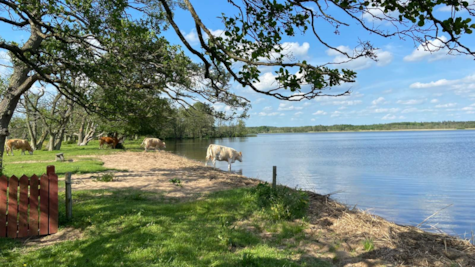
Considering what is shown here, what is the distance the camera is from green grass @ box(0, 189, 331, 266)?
5.25 m

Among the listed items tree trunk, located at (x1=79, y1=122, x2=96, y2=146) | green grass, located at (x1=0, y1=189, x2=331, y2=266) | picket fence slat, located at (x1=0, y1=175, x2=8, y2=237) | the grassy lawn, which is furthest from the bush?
tree trunk, located at (x1=79, y1=122, x2=96, y2=146)

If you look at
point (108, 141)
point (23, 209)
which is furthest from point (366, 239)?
point (108, 141)

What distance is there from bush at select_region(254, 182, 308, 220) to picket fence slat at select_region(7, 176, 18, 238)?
235 inches

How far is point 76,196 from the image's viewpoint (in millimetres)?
9336

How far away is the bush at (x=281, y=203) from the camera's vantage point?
8.04 meters

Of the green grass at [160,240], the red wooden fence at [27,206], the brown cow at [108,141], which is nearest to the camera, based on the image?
the green grass at [160,240]

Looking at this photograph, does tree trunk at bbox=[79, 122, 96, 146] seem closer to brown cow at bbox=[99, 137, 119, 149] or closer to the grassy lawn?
brown cow at bbox=[99, 137, 119, 149]

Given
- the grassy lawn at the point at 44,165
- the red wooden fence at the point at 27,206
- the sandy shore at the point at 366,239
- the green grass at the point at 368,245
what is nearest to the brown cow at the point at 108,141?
the grassy lawn at the point at 44,165

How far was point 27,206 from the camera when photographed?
21.9 ft

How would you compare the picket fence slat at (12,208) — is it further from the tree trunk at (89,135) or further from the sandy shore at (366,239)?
the tree trunk at (89,135)

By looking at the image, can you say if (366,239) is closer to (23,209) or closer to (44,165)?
(23,209)

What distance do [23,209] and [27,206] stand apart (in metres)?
0.15

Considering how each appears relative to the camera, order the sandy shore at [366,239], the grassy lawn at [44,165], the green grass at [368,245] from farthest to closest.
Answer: the grassy lawn at [44,165], the green grass at [368,245], the sandy shore at [366,239]

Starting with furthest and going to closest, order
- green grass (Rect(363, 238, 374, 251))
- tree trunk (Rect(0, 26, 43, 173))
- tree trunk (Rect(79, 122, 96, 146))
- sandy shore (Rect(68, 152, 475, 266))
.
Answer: tree trunk (Rect(79, 122, 96, 146)) → tree trunk (Rect(0, 26, 43, 173)) → green grass (Rect(363, 238, 374, 251)) → sandy shore (Rect(68, 152, 475, 266))
